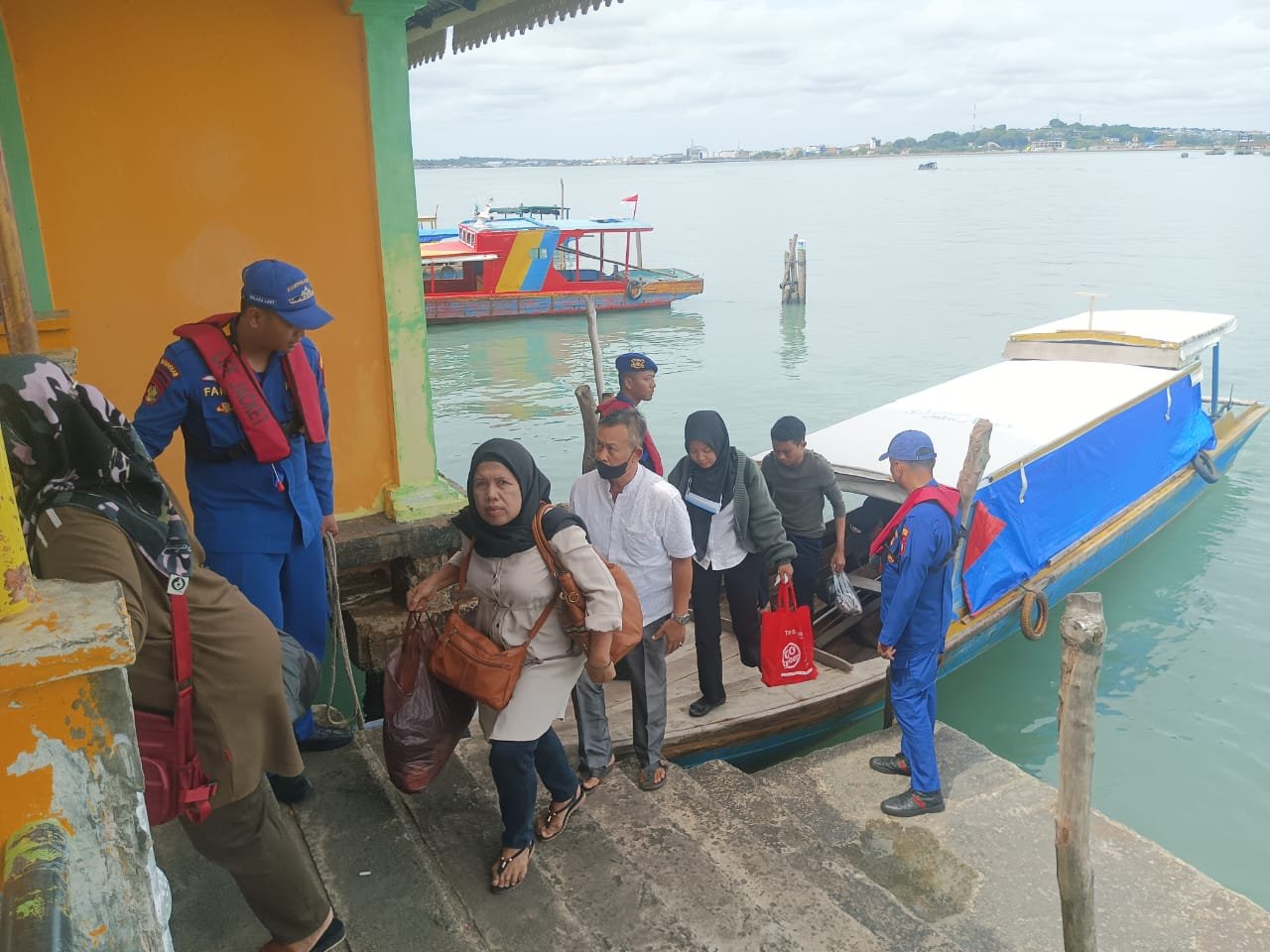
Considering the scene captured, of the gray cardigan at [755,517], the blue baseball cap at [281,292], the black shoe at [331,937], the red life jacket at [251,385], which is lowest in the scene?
the black shoe at [331,937]

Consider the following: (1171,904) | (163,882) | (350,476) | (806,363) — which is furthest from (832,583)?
(806,363)

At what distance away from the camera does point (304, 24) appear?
4.53m

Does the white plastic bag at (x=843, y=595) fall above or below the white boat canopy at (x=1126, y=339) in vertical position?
below

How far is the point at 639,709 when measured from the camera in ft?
13.3

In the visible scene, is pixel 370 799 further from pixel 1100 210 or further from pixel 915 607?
pixel 1100 210

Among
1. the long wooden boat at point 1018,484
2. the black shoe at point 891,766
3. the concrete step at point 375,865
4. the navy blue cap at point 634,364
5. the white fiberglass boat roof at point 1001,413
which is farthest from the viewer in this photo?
the white fiberglass boat roof at point 1001,413

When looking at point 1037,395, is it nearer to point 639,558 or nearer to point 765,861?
point 639,558

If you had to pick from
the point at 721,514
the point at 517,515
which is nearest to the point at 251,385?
the point at 517,515

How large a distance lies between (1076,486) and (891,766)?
3.53 meters

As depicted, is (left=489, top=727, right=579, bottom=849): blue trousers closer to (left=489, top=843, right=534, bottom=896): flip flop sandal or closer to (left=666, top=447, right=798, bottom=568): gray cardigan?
(left=489, top=843, right=534, bottom=896): flip flop sandal

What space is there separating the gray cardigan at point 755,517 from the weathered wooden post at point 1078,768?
164 cm

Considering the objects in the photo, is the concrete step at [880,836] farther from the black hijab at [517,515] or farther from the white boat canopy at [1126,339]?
the white boat canopy at [1126,339]

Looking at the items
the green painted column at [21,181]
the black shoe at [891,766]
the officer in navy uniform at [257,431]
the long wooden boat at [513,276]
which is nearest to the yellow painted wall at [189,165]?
the green painted column at [21,181]

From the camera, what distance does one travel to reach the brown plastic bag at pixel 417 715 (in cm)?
305
